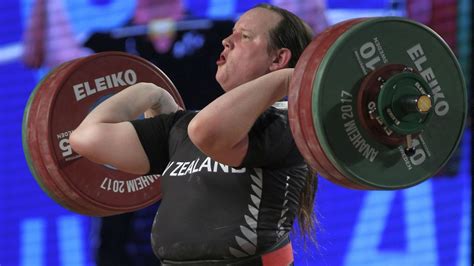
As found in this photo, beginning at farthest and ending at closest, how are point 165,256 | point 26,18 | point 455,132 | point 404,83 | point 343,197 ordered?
point 26,18 → point 343,197 → point 165,256 → point 455,132 → point 404,83

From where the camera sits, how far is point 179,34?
11.9ft

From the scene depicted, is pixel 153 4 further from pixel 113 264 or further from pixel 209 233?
pixel 209 233

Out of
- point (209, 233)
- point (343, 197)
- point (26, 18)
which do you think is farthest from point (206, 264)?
point (26, 18)

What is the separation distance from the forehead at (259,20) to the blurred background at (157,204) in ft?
5.34

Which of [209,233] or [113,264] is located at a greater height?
[209,233]

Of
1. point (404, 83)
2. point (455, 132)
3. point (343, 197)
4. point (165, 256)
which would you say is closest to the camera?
point (404, 83)

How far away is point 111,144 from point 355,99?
22.0 inches

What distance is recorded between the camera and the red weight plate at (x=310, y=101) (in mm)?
1451

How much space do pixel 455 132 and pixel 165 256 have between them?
0.62 m

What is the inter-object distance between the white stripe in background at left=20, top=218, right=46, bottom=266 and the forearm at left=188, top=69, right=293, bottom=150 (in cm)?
242

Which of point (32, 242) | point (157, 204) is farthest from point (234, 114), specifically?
point (32, 242)

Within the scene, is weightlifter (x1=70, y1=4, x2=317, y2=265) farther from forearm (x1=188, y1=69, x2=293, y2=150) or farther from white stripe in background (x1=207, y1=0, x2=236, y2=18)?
white stripe in background (x1=207, y1=0, x2=236, y2=18)

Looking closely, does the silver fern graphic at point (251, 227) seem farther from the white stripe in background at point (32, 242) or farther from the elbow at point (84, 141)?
the white stripe in background at point (32, 242)

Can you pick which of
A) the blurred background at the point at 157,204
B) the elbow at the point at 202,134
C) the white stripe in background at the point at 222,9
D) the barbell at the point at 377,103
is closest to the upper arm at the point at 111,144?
the elbow at the point at 202,134
